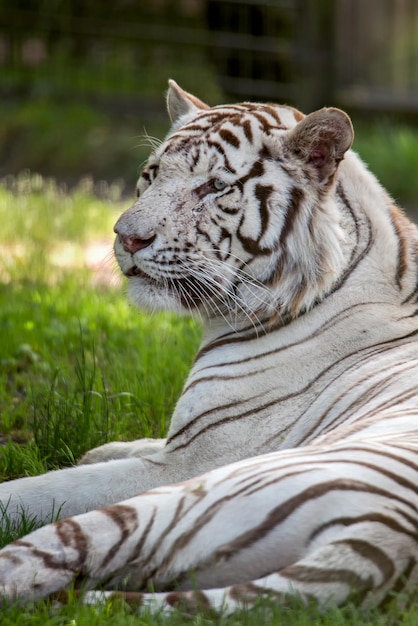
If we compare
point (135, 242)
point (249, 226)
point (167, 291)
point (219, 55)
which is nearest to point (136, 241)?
point (135, 242)

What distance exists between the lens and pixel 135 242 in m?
3.10

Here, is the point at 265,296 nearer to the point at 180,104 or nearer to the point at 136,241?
the point at 136,241

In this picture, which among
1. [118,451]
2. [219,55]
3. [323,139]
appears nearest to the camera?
[323,139]

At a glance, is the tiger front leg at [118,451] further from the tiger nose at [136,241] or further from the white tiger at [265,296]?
the tiger nose at [136,241]

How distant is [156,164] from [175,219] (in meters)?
0.28

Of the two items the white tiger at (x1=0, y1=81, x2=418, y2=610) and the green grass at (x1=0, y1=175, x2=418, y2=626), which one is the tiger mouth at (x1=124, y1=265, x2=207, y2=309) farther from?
the green grass at (x1=0, y1=175, x2=418, y2=626)

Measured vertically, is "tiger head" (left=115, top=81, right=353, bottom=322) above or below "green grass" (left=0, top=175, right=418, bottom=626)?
above

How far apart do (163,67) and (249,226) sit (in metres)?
8.19

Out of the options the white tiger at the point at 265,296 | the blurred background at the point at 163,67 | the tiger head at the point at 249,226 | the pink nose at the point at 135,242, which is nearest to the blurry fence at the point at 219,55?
the blurred background at the point at 163,67

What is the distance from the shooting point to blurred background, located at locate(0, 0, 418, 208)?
1010 centimetres

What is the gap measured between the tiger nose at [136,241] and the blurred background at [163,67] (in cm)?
651

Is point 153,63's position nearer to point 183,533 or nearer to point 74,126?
point 74,126

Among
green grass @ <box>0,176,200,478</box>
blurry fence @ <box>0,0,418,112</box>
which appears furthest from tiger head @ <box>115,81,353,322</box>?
blurry fence @ <box>0,0,418,112</box>

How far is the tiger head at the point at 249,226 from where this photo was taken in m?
3.07
